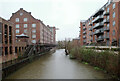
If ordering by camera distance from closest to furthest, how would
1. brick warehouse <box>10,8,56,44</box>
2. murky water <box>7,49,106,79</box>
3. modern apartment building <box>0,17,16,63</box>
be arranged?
murky water <box>7,49,106,79</box> < modern apartment building <box>0,17,16,63</box> < brick warehouse <box>10,8,56,44</box>

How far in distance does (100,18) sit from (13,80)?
95.7 ft

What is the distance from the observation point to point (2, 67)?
27.8 ft

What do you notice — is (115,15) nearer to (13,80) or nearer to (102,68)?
(102,68)

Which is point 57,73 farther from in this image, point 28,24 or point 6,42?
point 28,24

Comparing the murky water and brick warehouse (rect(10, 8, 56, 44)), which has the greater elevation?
brick warehouse (rect(10, 8, 56, 44))

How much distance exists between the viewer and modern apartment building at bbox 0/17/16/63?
55.4 ft

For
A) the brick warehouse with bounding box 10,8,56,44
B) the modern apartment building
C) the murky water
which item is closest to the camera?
the murky water

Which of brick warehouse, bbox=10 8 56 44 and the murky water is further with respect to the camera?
brick warehouse, bbox=10 8 56 44

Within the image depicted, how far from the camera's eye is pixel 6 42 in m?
19.7

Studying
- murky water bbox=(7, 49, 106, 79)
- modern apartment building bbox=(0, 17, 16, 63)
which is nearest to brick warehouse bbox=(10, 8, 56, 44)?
modern apartment building bbox=(0, 17, 16, 63)

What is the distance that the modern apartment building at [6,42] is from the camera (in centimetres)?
1688

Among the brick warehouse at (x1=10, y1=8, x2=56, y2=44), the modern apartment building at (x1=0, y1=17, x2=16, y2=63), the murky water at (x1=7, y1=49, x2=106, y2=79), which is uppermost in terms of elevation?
the brick warehouse at (x1=10, y1=8, x2=56, y2=44)

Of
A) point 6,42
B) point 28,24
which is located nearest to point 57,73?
point 6,42

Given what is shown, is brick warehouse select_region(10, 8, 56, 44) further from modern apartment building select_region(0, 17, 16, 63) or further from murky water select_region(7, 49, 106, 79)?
murky water select_region(7, 49, 106, 79)
